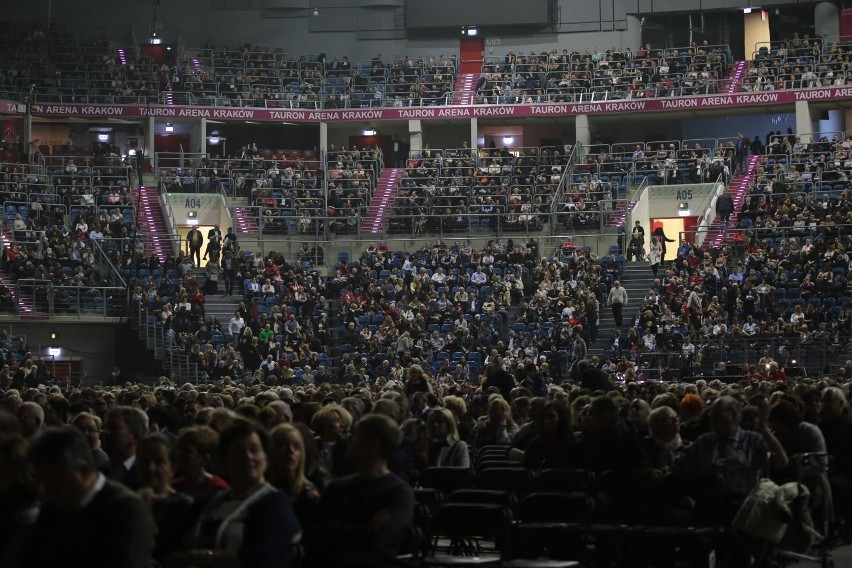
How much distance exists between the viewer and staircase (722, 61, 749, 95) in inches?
1804

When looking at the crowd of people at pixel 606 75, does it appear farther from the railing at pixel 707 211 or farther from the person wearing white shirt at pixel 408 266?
the person wearing white shirt at pixel 408 266

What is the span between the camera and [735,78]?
4675 cm

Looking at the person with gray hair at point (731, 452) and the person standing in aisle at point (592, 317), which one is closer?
the person with gray hair at point (731, 452)

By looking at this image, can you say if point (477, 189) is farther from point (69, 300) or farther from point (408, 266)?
point (69, 300)

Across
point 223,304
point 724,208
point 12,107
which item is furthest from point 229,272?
point 724,208

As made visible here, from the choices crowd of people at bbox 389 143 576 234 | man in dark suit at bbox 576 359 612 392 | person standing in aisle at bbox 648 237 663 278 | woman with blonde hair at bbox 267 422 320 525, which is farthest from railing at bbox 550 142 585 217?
woman with blonde hair at bbox 267 422 320 525

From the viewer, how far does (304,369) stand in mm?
31969

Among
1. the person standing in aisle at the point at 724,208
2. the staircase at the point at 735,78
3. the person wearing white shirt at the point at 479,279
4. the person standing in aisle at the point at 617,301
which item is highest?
the staircase at the point at 735,78

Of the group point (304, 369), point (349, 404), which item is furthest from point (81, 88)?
point (349, 404)

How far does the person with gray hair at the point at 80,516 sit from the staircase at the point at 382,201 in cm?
3552

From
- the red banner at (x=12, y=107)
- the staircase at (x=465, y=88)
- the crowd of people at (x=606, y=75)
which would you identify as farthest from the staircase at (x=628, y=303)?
the red banner at (x=12, y=107)

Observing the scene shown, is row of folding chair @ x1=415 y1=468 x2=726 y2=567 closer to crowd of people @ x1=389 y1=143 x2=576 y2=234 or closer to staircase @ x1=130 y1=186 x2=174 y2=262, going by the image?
crowd of people @ x1=389 y1=143 x2=576 y2=234

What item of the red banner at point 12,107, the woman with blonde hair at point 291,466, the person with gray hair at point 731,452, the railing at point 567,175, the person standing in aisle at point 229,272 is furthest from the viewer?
the red banner at point 12,107

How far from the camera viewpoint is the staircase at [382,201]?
42125 millimetres
